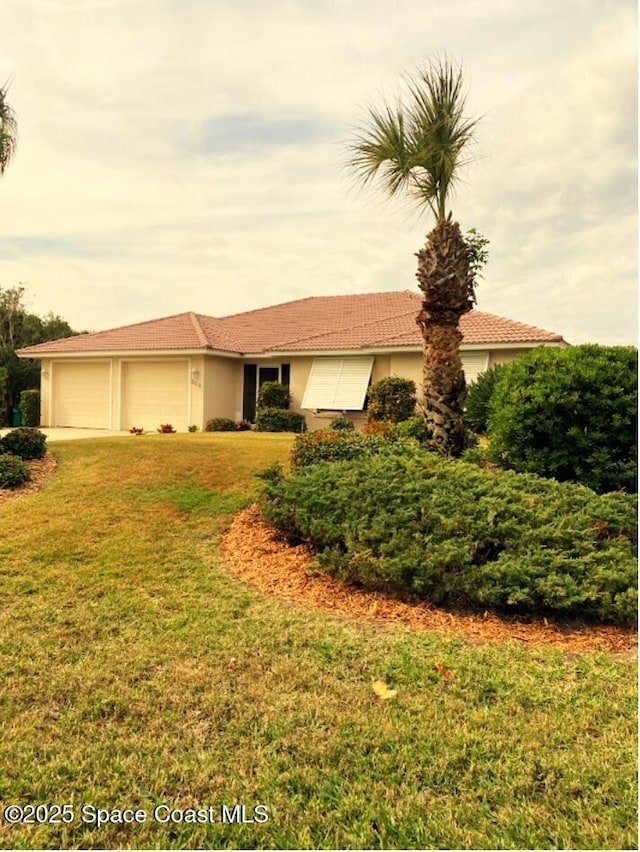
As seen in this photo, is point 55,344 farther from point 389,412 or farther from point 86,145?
point 86,145

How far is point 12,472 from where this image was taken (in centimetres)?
959

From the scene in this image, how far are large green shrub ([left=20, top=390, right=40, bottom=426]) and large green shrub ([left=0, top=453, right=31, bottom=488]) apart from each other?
56.1 feet

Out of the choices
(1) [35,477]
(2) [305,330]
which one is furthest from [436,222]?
(2) [305,330]

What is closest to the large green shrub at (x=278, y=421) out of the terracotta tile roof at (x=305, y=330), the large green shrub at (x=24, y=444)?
the terracotta tile roof at (x=305, y=330)

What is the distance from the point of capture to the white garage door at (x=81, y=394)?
966 inches

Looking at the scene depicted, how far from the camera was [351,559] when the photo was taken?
5992 millimetres

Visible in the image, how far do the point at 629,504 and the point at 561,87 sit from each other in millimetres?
4739

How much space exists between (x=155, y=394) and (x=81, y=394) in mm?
3930

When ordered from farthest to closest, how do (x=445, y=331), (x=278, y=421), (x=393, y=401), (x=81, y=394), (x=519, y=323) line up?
(x=81, y=394)
(x=278, y=421)
(x=519, y=323)
(x=393, y=401)
(x=445, y=331)

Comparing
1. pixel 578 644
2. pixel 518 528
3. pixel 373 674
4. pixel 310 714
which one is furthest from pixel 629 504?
pixel 310 714

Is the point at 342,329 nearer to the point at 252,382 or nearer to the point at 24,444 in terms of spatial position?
the point at 252,382

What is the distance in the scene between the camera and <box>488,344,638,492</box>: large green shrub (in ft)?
28.5

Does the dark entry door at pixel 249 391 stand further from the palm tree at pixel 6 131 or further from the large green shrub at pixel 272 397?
the palm tree at pixel 6 131

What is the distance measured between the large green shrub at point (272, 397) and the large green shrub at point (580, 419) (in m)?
13.5
